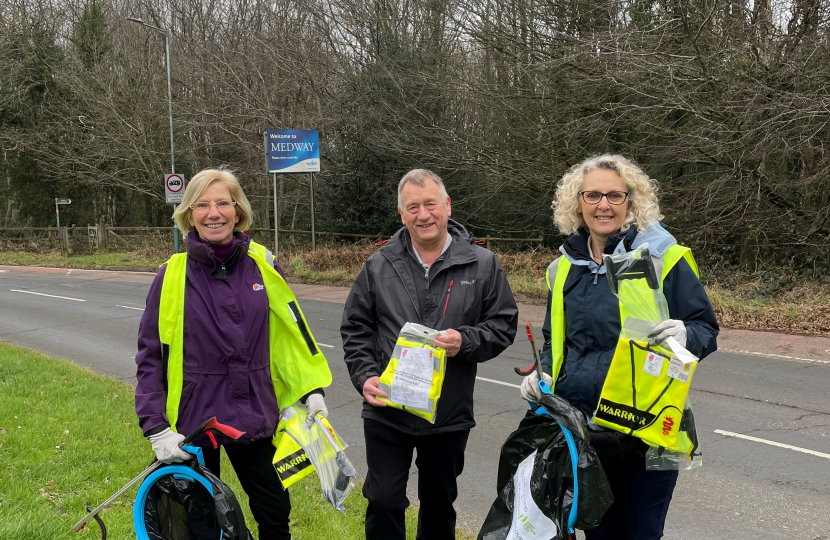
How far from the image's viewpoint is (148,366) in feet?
8.68

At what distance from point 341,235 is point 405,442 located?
67.5ft

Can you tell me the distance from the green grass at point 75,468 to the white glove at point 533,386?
1.49 meters

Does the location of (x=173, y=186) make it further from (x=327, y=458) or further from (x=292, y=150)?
(x=327, y=458)

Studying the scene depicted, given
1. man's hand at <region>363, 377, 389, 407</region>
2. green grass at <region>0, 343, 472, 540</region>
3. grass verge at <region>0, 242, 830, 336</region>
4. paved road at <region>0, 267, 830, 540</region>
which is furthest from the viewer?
grass verge at <region>0, 242, 830, 336</region>

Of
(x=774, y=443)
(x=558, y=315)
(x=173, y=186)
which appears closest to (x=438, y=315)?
(x=558, y=315)

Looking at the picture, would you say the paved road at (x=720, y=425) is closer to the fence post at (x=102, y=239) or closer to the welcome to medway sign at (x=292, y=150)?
the welcome to medway sign at (x=292, y=150)

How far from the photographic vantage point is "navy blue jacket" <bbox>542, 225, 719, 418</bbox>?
2340 millimetres

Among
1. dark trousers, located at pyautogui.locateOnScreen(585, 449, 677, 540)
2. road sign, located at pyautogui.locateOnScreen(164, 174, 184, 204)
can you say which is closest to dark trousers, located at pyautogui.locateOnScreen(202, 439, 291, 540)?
dark trousers, located at pyautogui.locateOnScreen(585, 449, 677, 540)

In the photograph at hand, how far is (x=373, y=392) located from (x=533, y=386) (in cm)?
66

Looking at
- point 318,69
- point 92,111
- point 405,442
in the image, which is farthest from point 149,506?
point 92,111

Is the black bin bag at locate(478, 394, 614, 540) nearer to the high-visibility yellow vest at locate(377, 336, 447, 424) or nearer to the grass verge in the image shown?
the high-visibility yellow vest at locate(377, 336, 447, 424)

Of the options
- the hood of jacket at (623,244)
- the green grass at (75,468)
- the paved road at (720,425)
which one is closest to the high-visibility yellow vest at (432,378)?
the hood of jacket at (623,244)

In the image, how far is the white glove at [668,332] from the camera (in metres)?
2.19

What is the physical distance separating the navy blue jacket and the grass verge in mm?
9336
